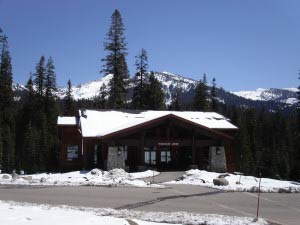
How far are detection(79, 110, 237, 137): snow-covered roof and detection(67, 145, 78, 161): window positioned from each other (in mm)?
2399

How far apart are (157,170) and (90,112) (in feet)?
33.1

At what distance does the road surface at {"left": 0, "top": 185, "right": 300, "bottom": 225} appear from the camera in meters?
17.8

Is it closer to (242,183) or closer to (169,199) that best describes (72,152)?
(242,183)

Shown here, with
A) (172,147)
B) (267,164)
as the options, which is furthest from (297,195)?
(267,164)

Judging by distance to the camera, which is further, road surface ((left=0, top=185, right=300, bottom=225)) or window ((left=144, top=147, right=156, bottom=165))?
window ((left=144, top=147, right=156, bottom=165))

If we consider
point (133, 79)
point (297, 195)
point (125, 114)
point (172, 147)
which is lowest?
point (297, 195)

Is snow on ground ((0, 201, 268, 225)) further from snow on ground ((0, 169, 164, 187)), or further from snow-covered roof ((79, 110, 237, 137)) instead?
snow-covered roof ((79, 110, 237, 137))

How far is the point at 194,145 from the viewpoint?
3819 cm

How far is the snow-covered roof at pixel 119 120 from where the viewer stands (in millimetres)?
37516

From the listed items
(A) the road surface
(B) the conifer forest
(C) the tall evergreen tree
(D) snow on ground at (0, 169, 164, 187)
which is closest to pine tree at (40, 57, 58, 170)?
(B) the conifer forest

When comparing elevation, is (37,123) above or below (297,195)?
above

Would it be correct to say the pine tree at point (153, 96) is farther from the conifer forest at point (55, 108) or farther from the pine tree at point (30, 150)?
the pine tree at point (30, 150)

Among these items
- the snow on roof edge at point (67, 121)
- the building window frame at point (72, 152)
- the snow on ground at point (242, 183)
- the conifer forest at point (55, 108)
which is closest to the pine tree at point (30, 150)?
the conifer forest at point (55, 108)

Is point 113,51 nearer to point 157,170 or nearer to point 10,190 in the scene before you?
point 157,170
